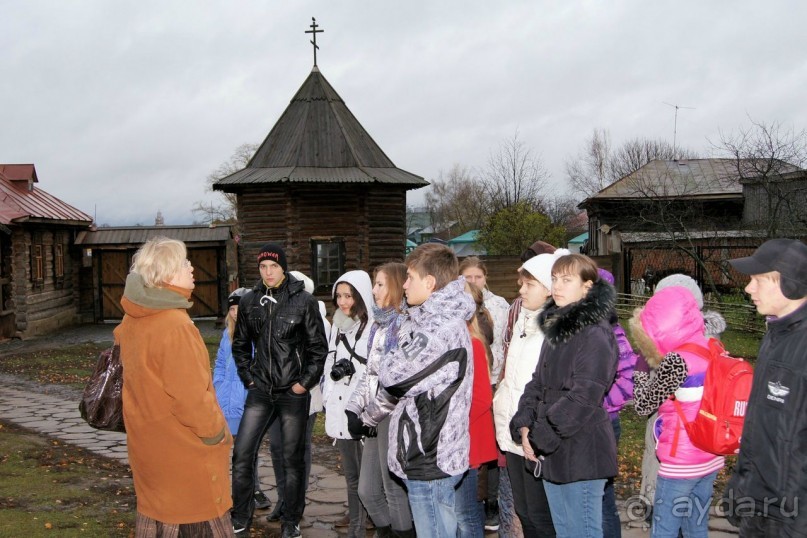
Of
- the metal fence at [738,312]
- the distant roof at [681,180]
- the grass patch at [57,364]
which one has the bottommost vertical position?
the grass patch at [57,364]

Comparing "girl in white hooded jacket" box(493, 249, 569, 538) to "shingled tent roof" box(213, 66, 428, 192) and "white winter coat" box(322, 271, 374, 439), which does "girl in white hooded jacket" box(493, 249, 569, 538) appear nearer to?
"white winter coat" box(322, 271, 374, 439)

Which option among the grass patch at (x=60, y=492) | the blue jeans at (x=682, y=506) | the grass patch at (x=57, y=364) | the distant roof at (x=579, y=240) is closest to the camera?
the blue jeans at (x=682, y=506)

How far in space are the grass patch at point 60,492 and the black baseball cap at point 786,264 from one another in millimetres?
4447

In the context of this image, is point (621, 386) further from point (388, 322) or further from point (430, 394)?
point (388, 322)

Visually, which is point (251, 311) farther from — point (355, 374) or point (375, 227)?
→ point (375, 227)

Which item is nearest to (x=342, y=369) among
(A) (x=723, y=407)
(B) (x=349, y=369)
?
(B) (x=349, y=369)

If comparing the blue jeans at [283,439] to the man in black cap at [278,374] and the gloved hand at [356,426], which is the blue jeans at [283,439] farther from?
the gloved hand at [356,426]

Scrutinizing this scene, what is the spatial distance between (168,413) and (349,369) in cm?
156

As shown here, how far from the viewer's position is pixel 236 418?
5812mm

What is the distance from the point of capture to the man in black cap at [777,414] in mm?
2979

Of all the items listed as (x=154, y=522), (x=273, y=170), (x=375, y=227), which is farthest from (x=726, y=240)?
(x=154, y=522)

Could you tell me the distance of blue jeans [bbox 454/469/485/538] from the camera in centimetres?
413

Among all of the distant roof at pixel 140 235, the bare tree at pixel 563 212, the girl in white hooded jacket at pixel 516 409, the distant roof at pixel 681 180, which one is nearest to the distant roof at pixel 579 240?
the bare tree at pixel 563 212

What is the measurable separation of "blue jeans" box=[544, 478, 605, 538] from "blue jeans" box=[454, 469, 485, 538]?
0.54m
